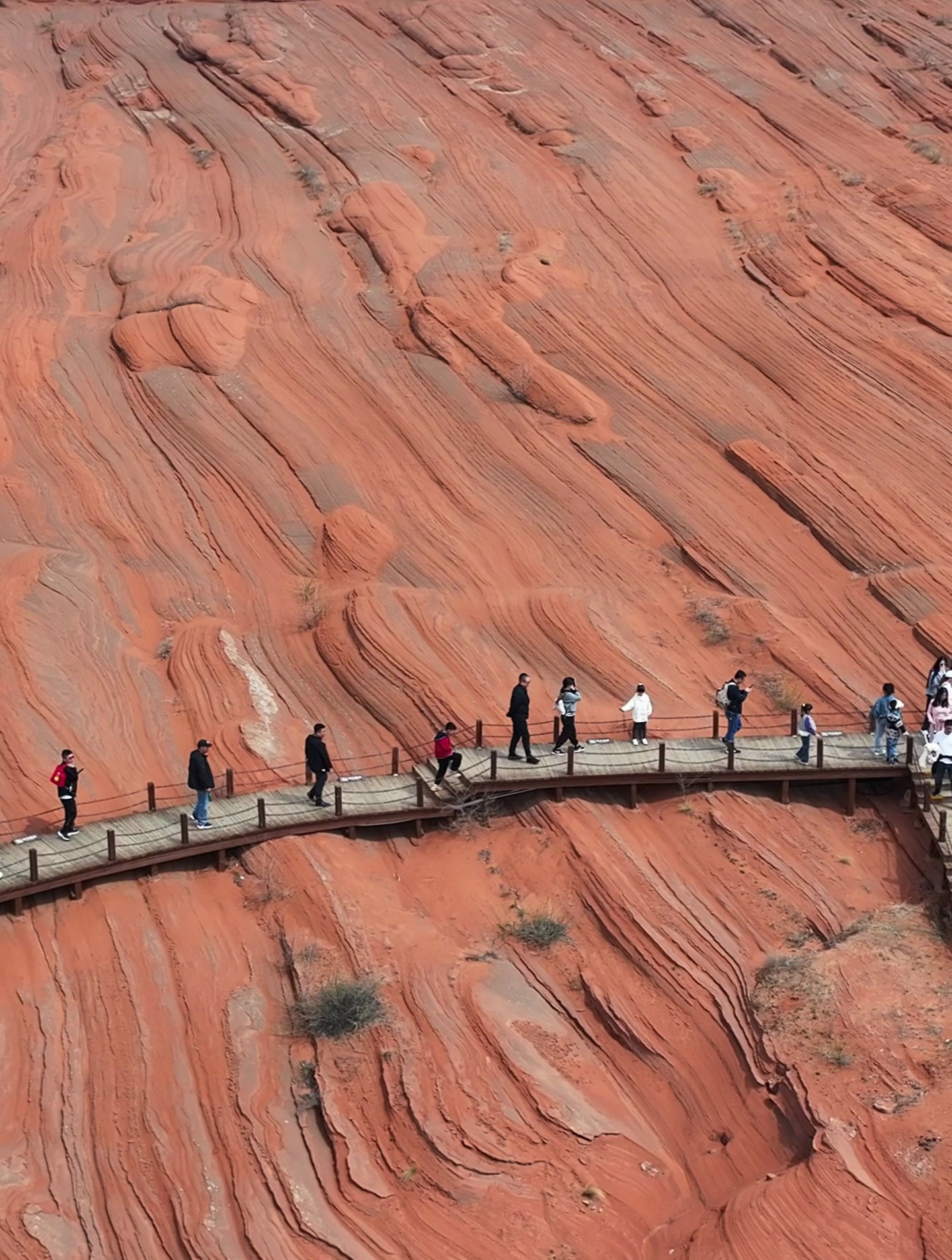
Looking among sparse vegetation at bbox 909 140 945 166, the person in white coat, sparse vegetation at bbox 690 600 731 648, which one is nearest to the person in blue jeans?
the person in white coat

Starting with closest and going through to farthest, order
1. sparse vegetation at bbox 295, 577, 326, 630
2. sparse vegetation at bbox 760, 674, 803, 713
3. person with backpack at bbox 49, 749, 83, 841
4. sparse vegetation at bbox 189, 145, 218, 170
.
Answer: person with backpack at bbox 49, 749, 83, 841, sparse vegetation at bbox 760, 674, 803, 713, sparse vegetation at bbox 295, 577, 326, 630, sparse vegetation at bbox 189, 145, 218, 170

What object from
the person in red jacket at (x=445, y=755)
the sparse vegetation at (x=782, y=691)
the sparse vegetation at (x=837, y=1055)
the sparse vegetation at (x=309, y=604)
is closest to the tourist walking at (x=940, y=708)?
the sparse vegetation at (x=782, y=691)

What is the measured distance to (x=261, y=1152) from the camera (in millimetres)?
18172

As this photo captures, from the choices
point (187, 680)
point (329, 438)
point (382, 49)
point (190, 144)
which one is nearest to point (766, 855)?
point (187, 680)

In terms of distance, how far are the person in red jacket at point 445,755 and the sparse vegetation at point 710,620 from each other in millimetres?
5425

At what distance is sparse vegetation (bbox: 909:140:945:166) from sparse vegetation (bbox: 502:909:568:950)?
23.7 metres

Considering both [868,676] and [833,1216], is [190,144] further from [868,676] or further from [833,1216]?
[833,1216]

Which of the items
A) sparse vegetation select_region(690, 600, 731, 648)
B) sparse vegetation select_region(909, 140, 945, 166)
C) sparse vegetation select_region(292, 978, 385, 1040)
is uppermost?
sparse vegetation select_region(909, 140, 945, 166)

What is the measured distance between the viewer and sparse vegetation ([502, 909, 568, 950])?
20.7m

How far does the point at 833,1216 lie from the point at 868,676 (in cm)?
1122

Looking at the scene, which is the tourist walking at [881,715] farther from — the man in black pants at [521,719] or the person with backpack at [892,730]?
the man in black pants at [521,719]

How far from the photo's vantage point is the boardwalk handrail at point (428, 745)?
2344 centimetres

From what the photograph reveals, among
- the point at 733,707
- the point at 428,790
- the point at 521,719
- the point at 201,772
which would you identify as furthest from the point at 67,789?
the point at 733,707

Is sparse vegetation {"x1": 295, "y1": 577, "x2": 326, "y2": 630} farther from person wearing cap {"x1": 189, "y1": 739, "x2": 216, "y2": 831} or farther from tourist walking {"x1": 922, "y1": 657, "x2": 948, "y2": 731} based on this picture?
tourist walking {"x1": 922, "y1": 657, "x2": 948, "y2": 731}
